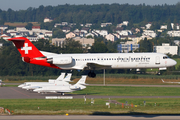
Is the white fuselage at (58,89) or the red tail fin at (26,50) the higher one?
the red tail fin at (26,50)

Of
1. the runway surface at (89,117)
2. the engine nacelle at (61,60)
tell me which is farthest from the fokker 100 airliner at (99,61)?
the runway surface at (89,117)

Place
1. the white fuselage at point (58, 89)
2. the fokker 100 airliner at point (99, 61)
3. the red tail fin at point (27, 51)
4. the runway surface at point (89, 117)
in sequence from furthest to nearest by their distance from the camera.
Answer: the white fuselage at point (58, 89) < the red tail fin at point (27, 51) < the fokker 100 airliner at point (99, 61) < the runway surface at point (89, 117)

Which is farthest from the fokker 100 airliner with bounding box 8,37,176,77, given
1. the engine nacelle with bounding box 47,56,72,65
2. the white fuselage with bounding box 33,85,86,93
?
the white fuselage with bounding box 33,85,86,93

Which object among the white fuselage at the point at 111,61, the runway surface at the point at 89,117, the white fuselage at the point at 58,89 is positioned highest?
the white fuselage at the point at 111,61

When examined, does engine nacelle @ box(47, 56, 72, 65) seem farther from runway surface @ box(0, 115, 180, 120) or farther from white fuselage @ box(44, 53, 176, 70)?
runway surface @ box(0, 115, 180, 120)

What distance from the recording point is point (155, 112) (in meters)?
45.3

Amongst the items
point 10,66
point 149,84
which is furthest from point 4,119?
point 10,66

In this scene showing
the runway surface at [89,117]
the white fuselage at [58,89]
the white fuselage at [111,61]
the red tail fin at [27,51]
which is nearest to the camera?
the runway surface at [89,117]

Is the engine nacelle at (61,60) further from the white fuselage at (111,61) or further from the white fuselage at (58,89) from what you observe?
the white fuselage at (58,89)

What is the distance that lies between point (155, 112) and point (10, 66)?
79.8m

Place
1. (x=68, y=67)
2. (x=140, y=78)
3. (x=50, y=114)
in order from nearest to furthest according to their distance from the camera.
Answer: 1. (x=50, y=114)
2. (x=68, y=67)
3. (x=140, y=78)

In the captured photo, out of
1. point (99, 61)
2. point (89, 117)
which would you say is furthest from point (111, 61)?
point (89, 117)

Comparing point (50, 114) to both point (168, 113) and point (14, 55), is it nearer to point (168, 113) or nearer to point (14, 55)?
point (168, 113)

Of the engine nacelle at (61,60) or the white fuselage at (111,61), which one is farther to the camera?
the white fuselage at (111,61)
